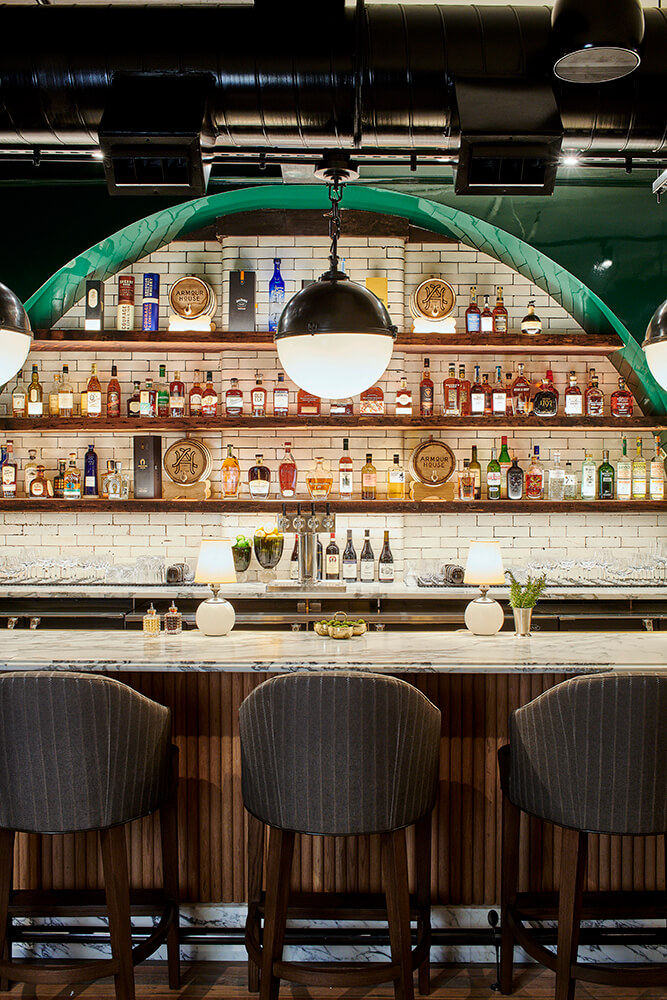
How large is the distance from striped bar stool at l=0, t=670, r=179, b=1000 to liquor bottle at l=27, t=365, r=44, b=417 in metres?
3.44

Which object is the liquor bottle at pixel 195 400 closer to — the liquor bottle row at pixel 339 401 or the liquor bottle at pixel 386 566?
the liquor bottle row at pixel 339 401

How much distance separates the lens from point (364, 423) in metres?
4.93

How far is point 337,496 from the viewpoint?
518cm

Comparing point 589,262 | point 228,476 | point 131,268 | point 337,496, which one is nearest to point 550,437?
point 589,262

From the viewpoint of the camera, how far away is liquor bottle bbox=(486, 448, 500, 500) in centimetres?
511

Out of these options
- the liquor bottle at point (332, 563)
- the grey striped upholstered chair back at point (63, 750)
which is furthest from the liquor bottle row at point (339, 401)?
the grey striped upholstered chair back at point (63, 750)

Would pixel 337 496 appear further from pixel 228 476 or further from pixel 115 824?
pixel 115 824

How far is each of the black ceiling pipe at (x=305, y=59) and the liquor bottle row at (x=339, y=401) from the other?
2709 millimetres

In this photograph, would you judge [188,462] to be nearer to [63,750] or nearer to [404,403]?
[404,403]

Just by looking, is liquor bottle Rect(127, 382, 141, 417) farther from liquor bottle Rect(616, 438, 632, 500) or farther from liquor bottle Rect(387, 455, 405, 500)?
liquor bottle Rect(616, 438, 632, 500)

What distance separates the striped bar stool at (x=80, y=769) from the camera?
199cm

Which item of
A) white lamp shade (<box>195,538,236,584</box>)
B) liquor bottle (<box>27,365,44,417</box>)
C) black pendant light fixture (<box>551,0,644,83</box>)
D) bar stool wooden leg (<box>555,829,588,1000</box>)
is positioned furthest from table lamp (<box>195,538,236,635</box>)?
liquor bottle (<box>27,365,44,417</box>)

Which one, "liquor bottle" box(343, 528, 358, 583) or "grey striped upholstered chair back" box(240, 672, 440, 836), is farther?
"liquor bottle" box(343, 528, 358, 583)

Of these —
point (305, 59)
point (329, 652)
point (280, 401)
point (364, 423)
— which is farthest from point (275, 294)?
point (329, 652)
